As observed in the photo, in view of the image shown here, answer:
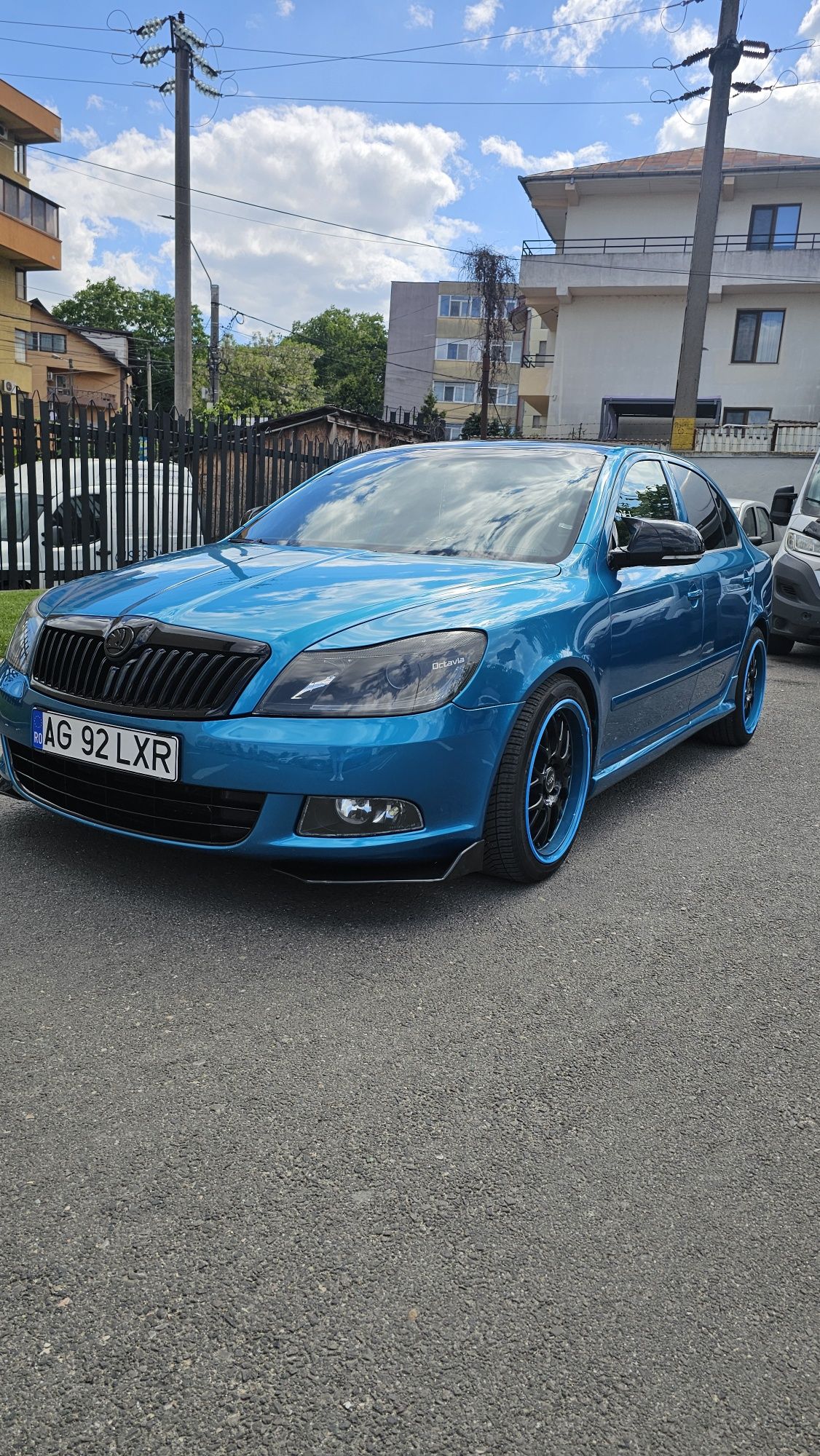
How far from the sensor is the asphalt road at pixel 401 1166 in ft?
4.92

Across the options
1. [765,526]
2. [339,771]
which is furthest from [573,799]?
[765,526]

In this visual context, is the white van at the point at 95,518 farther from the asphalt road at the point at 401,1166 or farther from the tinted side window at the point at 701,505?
the asphalt road at the point at 401,1166

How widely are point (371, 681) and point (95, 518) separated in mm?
7379

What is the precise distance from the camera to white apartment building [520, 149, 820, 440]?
30.9m

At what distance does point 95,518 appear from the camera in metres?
9.58

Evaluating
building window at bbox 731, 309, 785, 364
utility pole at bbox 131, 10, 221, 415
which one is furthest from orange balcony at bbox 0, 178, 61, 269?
building window at bbox 731, 309, 785, 364

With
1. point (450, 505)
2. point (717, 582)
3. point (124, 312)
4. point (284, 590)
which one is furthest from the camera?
point (124, 312)

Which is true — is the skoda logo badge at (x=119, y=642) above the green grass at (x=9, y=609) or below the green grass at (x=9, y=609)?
above

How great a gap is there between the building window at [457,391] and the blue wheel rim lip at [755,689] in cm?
6344

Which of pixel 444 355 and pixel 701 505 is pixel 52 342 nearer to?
pixel 444 355

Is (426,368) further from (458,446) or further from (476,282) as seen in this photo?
(458,446)

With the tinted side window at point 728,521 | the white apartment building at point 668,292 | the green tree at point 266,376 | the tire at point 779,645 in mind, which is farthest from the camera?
the green tree at point 266,376

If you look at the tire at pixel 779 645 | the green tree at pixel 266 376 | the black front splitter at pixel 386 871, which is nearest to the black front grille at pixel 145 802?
the black front splitter at pixel 386 871

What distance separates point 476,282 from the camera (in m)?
45.2
